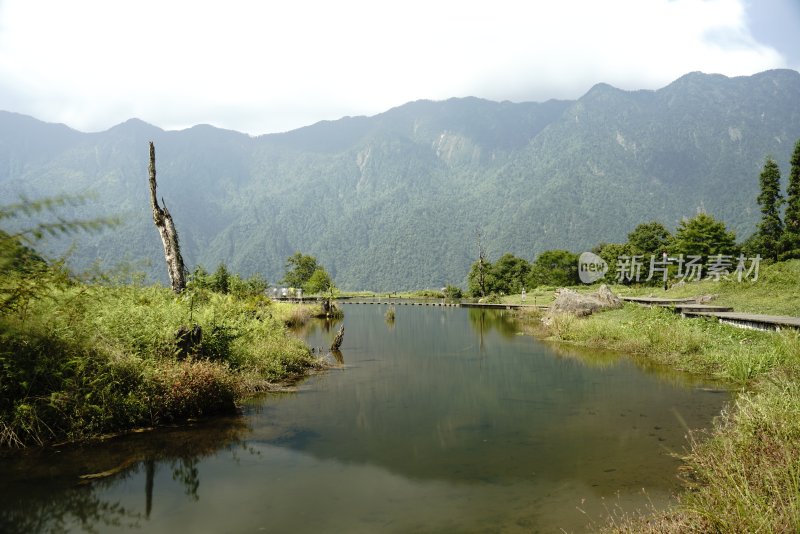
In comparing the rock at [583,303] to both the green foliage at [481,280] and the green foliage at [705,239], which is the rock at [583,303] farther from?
the green foliage at [481,280]

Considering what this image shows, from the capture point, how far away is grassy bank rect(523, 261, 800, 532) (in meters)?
6.22

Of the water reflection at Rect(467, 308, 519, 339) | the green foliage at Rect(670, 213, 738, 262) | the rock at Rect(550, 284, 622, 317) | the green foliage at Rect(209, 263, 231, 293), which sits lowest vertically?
the water reflection at Rect(467, 308, 519, 339)

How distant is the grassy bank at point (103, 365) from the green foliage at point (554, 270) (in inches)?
2658

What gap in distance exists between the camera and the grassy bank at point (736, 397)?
6.22 metres

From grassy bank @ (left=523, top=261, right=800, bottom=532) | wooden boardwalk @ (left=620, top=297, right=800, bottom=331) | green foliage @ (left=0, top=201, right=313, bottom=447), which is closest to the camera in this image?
grassy bank @ (left=523, top=261, right=800, bottom=532)

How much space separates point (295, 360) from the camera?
21281mm

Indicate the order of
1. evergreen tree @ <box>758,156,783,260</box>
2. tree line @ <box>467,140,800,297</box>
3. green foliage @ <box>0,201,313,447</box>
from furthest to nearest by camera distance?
evergreen tree @ <box>758,156,783,260</box> → tree line @ <box>467,140,800,297</box> → green foliage @ <box>0,201,313,447</box>

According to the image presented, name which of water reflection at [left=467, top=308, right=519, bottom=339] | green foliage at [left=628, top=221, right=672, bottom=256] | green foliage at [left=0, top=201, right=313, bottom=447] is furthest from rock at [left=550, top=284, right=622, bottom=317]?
green foliage at [left=628, top=221, right=672, bottom=256]

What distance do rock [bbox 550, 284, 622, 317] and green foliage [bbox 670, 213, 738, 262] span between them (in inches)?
1193

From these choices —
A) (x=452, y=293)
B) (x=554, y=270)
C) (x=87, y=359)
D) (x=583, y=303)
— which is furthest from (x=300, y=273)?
(x=87, y=359)

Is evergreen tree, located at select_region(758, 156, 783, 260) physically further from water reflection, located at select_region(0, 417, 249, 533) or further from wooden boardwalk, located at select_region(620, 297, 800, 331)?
water reflection, located at select_region(0, 417, 249, 533)

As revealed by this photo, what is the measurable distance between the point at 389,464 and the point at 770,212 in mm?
65511

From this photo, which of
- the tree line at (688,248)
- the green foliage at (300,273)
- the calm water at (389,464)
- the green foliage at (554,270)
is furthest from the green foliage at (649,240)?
the calm water at (389,464)

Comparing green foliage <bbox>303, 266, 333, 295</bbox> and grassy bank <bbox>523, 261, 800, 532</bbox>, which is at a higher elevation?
grassy bank <bbox>523, 261, 800, 532</bbox>
